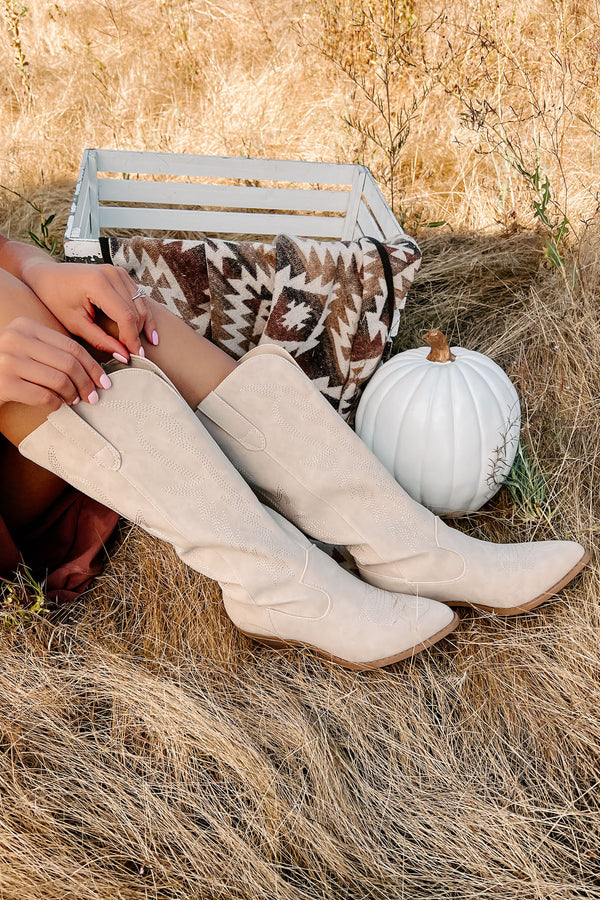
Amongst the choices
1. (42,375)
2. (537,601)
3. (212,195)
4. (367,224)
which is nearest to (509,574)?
(537,601)

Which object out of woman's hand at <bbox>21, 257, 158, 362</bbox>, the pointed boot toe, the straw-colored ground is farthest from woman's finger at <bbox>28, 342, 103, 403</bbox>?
the pointed boot toe

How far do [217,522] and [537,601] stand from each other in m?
0.74

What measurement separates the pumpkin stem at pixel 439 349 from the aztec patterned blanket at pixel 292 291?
0.19m

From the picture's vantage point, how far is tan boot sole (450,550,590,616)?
65.7 inches

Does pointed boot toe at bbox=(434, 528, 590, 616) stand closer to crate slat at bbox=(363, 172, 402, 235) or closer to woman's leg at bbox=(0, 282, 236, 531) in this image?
woman's leg at bbox=(0, 282, 236, 531)

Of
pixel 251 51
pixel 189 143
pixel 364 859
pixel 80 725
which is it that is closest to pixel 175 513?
pixel 80 725

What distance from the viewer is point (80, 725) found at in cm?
150

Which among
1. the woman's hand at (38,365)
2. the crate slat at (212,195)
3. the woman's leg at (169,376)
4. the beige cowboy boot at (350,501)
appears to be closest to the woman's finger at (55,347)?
the woman's hand at (38,365)

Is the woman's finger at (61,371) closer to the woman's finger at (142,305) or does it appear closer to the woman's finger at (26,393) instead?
the woman's finger at (26,393)

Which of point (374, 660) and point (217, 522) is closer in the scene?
point (217, 522)

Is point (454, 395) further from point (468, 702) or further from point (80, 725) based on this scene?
point (80, 725)

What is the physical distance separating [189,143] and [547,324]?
6.71 feet

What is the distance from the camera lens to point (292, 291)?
6.40ft

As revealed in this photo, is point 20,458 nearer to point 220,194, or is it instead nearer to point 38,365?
point 38,365
